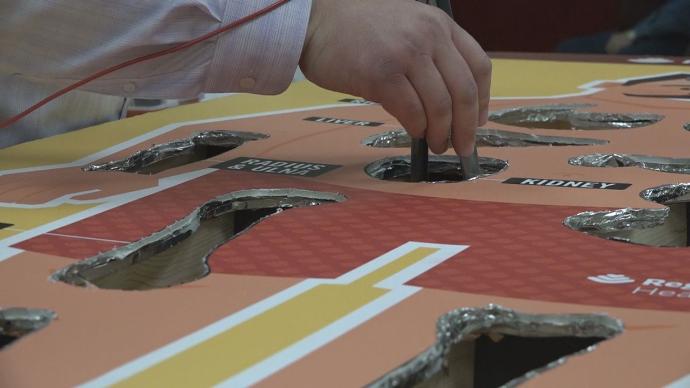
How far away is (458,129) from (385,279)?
321mm

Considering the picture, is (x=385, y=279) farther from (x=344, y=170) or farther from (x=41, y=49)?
(x=41, y=49)

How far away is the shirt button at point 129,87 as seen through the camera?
0.95 m

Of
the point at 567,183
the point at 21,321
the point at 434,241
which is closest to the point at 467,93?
the point at 567,183

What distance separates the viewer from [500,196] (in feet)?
2.71

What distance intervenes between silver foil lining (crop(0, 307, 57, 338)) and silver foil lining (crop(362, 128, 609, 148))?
1.79 feet

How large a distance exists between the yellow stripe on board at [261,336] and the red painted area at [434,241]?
0.11ft

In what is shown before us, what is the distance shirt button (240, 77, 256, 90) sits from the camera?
3.12 feet

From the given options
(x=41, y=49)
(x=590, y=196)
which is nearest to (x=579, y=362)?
(x=590, y=196)

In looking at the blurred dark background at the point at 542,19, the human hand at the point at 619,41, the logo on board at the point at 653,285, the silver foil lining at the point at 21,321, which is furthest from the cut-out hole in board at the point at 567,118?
the blurred dark background at the point at 542,19

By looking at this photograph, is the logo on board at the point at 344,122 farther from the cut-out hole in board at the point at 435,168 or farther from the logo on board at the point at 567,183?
the logo on board at the point at 567,183

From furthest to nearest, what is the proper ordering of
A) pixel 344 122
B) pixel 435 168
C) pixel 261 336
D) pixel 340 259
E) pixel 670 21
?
pixel 670 21 < pixel 344 122 < pixel 435 168 < pixel 340 259 < pixel 261 336

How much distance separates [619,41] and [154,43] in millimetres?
2259

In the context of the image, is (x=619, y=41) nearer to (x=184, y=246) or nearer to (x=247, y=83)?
(x=247, y=83)

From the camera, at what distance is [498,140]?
109cm
